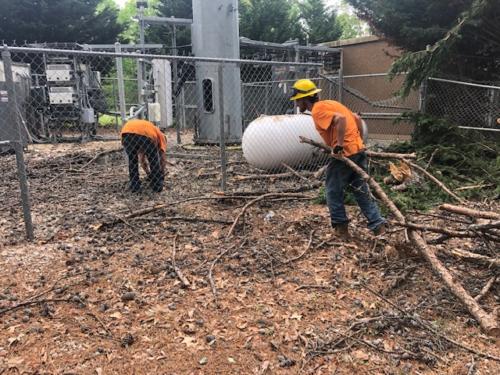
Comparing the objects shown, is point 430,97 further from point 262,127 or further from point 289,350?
point 289,350

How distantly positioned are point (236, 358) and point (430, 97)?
28.0 feet

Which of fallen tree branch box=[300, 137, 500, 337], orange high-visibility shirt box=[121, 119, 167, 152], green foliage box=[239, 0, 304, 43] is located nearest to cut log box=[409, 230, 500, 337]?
fallen tree branch box=[300, 137, 500, 337]

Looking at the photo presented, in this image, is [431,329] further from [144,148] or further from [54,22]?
[54,22]

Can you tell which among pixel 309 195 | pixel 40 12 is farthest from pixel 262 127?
pixel 40 12

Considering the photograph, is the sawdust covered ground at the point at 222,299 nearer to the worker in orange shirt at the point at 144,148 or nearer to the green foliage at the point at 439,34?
the worker in orange shirt at the point at 144,148

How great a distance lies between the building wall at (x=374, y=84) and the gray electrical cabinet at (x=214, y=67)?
3.81 metres

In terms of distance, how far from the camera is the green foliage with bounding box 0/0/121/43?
2377 centimetres

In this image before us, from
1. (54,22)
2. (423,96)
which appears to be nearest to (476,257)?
(423,96)

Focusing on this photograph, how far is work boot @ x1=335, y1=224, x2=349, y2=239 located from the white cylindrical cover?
329cm

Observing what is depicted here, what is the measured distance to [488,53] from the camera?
33.4ft

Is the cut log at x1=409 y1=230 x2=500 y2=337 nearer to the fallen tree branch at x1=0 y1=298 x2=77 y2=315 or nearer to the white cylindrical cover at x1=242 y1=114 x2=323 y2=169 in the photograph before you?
the fallen tree branch at x1=0 y1=298 x2=77 y2=315

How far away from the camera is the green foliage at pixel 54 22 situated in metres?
23.8

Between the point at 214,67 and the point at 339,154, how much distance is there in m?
7.84

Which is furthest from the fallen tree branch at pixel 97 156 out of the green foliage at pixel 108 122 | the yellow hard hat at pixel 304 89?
the green foliage at pixel 108 122
